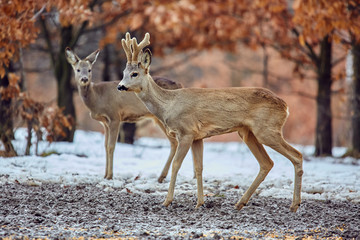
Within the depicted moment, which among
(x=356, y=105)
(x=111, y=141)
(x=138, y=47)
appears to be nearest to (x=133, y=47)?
(x=138, y=47)

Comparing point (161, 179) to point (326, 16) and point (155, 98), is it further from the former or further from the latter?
point (326, 16)

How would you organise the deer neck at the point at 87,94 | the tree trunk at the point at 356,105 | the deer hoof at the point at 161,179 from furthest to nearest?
the tree trunk at the point at 356,105 → the deer neck at the point at 87,94 → the deer hoof at the point at 161,179

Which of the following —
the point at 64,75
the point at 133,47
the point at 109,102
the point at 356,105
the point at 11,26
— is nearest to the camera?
the point at 133,47

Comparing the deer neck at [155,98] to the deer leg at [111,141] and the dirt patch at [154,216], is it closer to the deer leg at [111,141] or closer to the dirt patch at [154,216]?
the dirt patch at [154,216]

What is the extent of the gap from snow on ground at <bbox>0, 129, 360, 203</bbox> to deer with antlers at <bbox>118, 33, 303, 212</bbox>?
833mm

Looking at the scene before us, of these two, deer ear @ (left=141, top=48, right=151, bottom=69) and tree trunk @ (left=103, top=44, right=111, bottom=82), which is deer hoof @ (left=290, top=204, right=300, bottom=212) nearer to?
deer ear @ (left=141, top=48, right=151, bottom=69)

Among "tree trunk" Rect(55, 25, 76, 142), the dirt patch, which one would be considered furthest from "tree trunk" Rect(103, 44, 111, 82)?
the dirt patch

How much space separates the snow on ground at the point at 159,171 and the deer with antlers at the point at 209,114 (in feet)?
2.73

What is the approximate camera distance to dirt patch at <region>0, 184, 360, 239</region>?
5.22 meters

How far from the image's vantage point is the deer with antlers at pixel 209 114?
6.46m

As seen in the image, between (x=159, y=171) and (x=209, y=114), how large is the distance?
3106mm

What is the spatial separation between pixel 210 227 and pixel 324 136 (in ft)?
26.8

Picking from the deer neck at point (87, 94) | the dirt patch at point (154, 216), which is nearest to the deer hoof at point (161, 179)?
the dirt patch at point (154, 216)

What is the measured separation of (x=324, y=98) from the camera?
42.4 ft
